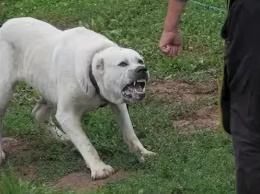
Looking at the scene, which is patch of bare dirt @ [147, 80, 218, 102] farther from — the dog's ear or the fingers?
the fingers

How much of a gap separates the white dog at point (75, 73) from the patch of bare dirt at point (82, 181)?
65 millimetres

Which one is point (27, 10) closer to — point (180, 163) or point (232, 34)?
point (180, 163)

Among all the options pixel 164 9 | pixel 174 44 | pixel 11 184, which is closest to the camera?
pixel 174 44

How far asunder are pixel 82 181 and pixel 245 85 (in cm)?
316

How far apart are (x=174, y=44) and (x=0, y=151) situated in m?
3.35

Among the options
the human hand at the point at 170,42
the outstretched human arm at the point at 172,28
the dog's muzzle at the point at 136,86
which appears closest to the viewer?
the outstretched human arm at the point at 172,28

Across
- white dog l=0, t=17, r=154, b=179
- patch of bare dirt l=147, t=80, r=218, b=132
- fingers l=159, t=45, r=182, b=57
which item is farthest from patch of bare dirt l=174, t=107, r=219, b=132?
fingers l=159, t=45, r=182, b=57

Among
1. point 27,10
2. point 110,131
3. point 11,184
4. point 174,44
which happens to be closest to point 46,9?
point 27,10

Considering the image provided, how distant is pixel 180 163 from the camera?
6.23 metres

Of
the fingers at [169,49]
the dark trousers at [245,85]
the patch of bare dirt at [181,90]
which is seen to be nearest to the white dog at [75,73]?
the patch of bare dirt at [181,90]

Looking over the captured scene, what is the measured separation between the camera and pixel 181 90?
8.68 metres

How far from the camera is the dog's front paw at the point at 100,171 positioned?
635cm

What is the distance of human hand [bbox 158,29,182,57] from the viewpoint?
4023mm

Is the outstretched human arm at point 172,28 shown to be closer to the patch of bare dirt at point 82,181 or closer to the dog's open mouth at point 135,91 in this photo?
the dog's open mouth at point 135,91
